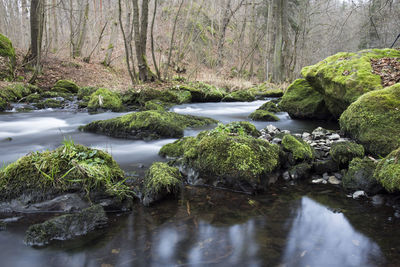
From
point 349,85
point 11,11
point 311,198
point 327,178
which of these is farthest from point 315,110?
point 11,11

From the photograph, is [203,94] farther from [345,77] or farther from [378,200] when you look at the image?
[378,200]

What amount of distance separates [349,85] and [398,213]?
428cm

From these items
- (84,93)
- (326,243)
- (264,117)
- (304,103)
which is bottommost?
(326,243)

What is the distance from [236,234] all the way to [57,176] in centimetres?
222

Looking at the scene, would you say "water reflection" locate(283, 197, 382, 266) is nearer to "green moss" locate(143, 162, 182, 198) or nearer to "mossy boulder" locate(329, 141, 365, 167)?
"mossy boulder" locate(329, 141, 365, 167)

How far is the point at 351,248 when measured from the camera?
115 inches

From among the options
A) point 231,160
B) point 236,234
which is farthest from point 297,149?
point 236,234

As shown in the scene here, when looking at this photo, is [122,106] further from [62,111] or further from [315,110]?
[315,110]

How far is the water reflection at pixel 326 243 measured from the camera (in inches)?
107

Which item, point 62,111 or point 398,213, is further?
point 62,111

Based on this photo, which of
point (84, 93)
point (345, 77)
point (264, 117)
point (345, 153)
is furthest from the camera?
point (84, 93)

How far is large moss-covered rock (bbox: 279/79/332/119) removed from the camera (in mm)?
8961

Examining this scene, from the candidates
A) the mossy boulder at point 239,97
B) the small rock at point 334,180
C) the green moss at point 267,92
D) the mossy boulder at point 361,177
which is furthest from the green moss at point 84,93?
the mossy boulder at point 361,177

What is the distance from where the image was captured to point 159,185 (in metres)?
3.70
